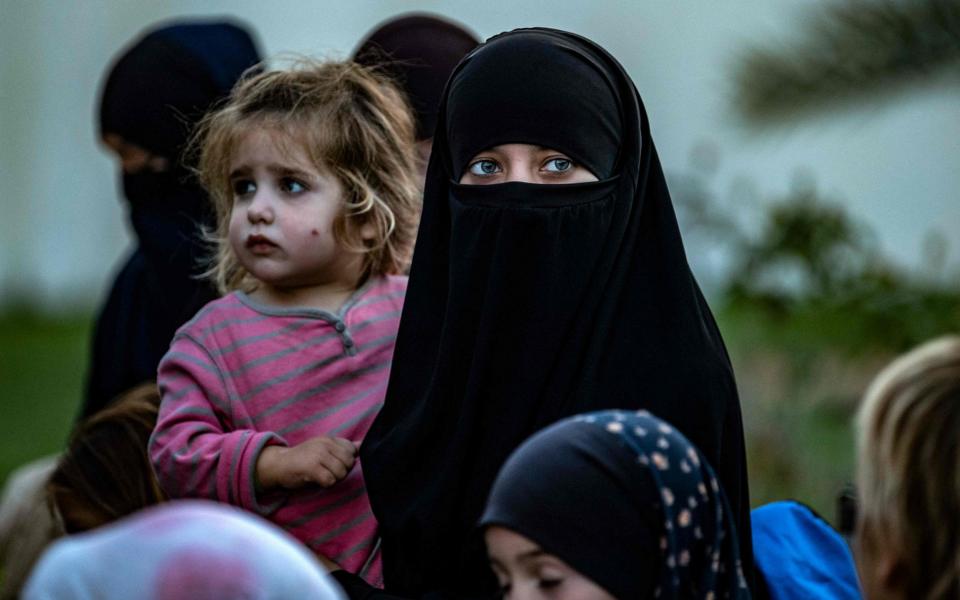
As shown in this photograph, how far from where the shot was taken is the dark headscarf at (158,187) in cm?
438

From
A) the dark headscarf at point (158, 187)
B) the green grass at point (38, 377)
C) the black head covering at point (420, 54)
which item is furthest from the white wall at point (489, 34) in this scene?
the black head covering at point (420, 54)

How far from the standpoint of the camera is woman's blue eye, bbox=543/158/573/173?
3.11 metres

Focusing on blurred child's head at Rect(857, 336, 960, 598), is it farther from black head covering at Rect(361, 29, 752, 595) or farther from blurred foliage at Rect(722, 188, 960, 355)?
blurred foliage at Rect(722, 188, 960, 355)

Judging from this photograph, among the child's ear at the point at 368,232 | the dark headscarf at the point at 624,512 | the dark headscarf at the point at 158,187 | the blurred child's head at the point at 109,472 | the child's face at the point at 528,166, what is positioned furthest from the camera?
the dark headscarf at the point at 158,187

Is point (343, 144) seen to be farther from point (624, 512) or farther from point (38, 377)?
point (38, 377)

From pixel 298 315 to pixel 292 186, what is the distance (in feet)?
0.85

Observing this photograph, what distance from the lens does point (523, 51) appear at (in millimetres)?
3174

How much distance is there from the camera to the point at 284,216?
3.23 m

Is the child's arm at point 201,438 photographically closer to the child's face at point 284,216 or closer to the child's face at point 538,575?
the child's face at point 284,216

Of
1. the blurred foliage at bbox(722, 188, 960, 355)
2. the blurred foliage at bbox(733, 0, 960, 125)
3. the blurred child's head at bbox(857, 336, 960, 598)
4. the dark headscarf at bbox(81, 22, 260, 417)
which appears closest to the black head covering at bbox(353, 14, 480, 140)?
the dark headscarf at bbox(81, 22, 260, 417)

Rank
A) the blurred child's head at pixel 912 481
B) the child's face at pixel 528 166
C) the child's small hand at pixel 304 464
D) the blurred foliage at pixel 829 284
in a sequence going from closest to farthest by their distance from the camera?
the blurred child's head at pixel 912 481, the child's small hand at pixel 304 464, the child's face at pixel 528 166, the blurred foliage at pixel 829 284

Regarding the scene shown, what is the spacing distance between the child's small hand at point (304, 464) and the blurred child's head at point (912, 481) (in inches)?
40.3

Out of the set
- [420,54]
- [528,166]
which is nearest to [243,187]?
[528,166]

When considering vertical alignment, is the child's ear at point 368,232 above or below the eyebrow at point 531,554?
above
